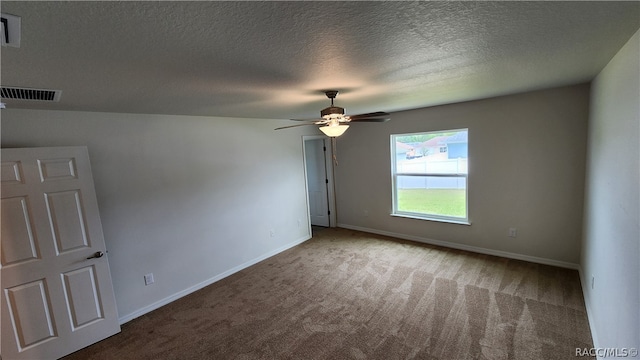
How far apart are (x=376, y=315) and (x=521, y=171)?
2.76 meters

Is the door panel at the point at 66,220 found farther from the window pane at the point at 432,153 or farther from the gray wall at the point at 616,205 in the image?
the window pane at the point at 432,153

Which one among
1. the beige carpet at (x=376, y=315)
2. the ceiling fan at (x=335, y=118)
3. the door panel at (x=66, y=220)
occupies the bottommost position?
the beige carpet at (x=376, y=315)

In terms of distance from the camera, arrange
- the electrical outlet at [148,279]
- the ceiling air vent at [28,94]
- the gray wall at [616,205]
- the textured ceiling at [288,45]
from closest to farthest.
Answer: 1. the textured ceiling at [288,45]
2. the gray wall at [616,205]
3. the ceiling air vent at [28,94]
4. the electrical outlet at [148,279]

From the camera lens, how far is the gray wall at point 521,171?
10.7 ft

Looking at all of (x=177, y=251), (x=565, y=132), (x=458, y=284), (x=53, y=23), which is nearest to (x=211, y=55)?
(x=53, y=23)

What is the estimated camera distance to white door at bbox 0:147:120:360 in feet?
7.41

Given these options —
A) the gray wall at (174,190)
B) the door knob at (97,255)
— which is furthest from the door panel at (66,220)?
the gray wall at (174,190)

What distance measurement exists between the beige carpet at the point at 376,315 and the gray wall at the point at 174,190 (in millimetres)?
388

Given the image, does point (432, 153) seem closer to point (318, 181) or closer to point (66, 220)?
point (318, 181)

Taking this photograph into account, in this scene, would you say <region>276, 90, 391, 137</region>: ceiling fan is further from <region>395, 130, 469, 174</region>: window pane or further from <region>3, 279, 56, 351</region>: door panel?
<region>3, 279, 56, 351</region>: door panel

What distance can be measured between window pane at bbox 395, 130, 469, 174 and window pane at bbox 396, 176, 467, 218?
0.15m

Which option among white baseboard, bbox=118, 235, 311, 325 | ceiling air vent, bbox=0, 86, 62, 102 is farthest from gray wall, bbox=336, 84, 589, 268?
ceiling air vent, bbox=0, 86, 62, 102

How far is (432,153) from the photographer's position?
4441 mm

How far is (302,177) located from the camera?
16.6 feet
